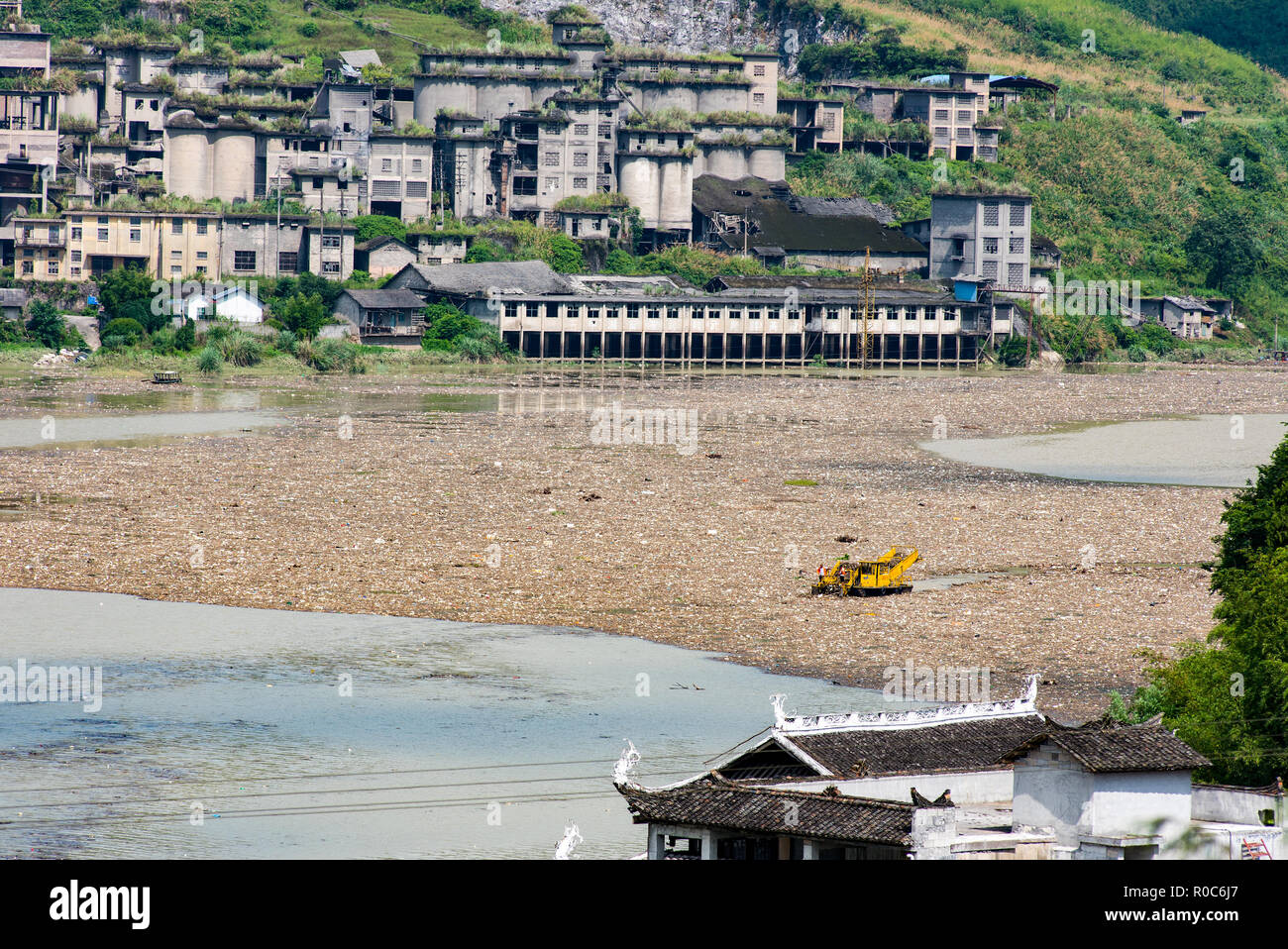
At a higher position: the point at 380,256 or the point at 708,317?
the point at 380,256

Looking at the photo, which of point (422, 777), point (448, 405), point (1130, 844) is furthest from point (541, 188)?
point (1130, 844)

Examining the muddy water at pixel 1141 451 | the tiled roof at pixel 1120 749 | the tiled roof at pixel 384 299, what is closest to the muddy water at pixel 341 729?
the tiled roof at pixel 1120 749

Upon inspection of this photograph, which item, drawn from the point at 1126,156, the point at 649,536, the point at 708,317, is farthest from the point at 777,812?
the point at 1126,156

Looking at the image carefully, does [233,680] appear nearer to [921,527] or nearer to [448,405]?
[921,527]

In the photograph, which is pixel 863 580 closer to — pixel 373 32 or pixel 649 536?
pixel 649 536

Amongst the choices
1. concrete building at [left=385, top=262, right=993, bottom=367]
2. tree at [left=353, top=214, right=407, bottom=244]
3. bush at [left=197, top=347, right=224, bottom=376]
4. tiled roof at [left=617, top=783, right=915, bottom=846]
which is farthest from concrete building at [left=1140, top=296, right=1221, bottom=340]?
tiled roof at [left=617, top=783, right=915, bottom=846]

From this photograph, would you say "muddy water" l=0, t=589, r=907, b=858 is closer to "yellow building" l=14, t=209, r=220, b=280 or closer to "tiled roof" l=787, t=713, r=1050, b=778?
"tiled roof" l=787, t=713, r=1050, b=778
